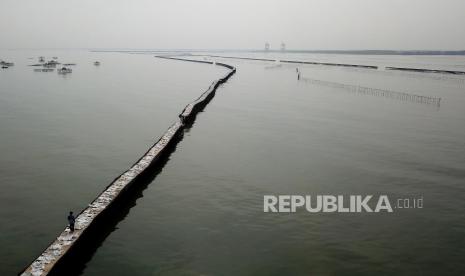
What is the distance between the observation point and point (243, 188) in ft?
67.4

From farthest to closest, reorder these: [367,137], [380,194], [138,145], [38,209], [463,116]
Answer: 1. [463,116]
2. [367,137]
3. [138,145]
4. [380,194]
5. [38,209]

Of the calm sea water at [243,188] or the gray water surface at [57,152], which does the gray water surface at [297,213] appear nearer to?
the calm sea water at [243,188]

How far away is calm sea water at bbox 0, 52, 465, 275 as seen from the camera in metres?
13.8

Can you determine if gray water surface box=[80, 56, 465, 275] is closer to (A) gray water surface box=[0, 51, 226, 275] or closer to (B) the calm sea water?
(B) the calm sea water

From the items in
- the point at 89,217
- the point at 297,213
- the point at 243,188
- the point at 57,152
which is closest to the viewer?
the point at 89,217

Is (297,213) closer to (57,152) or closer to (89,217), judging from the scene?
(89,217)

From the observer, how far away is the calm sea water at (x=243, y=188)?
13812 millimetres

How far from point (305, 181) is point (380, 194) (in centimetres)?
396

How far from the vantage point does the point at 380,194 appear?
19922mm

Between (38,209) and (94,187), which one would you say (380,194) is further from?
(38,209)

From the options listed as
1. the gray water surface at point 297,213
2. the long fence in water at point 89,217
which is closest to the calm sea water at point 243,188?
the gray water surface at point 297,213

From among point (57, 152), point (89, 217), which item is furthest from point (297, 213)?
point (57, 152)

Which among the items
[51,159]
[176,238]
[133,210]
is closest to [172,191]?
[133,210]

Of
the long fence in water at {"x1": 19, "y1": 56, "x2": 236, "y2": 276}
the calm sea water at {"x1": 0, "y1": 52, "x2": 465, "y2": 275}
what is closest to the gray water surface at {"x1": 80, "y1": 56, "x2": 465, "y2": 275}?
the calm sea water at {"x1": 0, "y1": 52, "x2": 465, "y2": 275}
